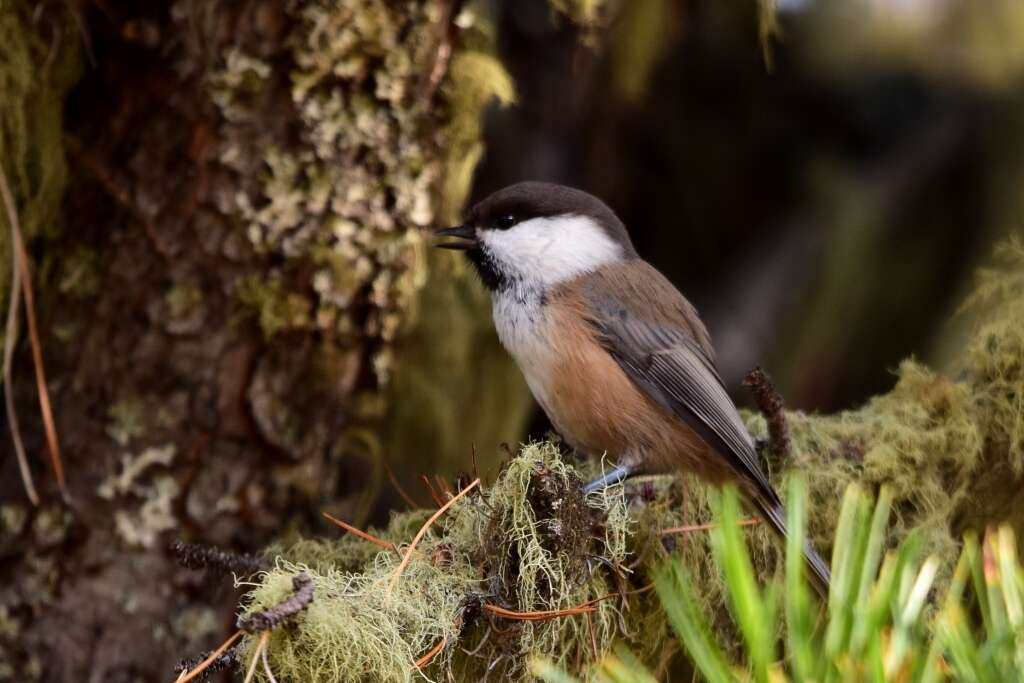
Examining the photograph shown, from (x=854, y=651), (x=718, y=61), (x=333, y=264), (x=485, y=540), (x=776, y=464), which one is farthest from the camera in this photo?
(x=718, y=61)

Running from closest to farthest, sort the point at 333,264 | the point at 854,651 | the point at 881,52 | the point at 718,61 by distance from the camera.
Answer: the point at 854,651
the point at 333,264
the point at 881,52
the point at 718,61

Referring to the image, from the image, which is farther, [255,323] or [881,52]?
[881,52]

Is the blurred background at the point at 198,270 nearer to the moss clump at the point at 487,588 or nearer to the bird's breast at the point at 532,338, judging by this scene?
the bird's breast at the point at 532,338

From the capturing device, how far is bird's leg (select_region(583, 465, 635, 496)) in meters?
1.54

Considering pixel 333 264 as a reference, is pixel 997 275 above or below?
above

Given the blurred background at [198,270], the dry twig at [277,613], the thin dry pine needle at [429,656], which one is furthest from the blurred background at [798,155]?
the dry twig at [277,613]

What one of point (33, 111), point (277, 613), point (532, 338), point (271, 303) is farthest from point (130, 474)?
point (277, 613)

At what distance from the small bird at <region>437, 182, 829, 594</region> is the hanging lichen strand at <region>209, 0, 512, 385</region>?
0.14m

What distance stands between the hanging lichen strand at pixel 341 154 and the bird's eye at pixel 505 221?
154mm

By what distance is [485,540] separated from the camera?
1.43 metres

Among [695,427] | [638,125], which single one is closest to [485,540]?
[695,427]

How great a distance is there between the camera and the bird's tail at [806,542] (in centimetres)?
169

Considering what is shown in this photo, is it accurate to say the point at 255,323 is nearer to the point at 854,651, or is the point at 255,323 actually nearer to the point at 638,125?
the point at 854,651

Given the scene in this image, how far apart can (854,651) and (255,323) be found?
4.64ft
